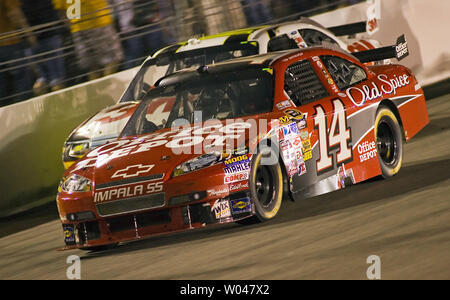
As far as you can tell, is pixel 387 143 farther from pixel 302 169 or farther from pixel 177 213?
pixel 177 213

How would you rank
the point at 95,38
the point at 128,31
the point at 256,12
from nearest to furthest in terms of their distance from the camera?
the point at 95,38 < the point at 128,31 < the point at 256,12

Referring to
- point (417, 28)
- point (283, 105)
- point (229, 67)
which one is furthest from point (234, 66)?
point (417, 28)

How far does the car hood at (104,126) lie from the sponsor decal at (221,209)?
391cm

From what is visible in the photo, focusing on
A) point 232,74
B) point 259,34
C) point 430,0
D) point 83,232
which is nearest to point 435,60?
point 430,0

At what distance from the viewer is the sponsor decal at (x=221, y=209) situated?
299 inches

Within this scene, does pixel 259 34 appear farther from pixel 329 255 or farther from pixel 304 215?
pixel 329 255

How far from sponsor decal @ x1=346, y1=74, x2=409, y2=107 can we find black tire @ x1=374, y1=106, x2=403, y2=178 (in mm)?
166

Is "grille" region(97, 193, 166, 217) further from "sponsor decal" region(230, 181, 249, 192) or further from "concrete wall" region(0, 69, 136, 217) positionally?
"concrete wall" region(0, 69, 136, 217)

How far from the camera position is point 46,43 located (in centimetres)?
1279

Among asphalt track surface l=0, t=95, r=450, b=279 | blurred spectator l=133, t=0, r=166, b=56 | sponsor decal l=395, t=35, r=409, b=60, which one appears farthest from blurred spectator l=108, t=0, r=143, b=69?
asphalt track surface l=0, t=95, r=450, b=279

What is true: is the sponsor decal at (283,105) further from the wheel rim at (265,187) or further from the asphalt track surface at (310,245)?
the asphalt track surface at (310,245)

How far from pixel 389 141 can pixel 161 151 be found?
8.61ft

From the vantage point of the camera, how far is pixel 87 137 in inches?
453

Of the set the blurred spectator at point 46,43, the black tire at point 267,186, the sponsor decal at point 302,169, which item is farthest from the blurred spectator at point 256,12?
the black tire at point 267,186
